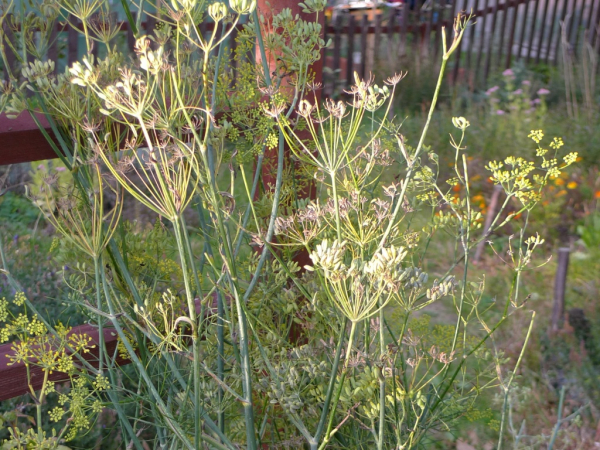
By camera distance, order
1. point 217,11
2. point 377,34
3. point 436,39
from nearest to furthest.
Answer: point 217,11
point 377,34
point 436,39

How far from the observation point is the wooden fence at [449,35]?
704 centimetres

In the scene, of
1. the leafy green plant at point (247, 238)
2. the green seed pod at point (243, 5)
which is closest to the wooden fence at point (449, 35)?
the leafy green plant at point (247, 238)

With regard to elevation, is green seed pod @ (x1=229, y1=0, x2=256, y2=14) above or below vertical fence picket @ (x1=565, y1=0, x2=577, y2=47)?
above

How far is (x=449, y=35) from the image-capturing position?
7816 mm

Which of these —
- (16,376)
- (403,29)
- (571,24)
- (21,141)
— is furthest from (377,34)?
(16,376)

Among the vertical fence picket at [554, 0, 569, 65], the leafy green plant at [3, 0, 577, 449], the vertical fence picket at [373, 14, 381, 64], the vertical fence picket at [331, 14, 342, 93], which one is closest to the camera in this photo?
the leafy green plant at [3, 0, 577, 449]

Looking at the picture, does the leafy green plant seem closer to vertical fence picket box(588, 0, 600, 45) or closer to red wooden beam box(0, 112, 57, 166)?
red wooden beam box(0, 112, 57, 166)

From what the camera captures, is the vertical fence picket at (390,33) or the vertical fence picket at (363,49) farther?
the vertical fence picket at (390,33)

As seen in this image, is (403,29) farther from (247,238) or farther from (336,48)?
(247,238)

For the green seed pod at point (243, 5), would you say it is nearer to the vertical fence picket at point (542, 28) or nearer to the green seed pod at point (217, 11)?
the green seed pod at point (217, 11)

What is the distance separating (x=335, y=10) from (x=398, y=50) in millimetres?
1781

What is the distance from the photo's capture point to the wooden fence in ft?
23.1

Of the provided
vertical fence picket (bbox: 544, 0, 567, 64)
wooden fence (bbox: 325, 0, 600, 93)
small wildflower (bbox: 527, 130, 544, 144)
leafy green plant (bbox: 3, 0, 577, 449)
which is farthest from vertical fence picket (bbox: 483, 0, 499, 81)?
leafy green plant (bbox: 3, 0, 577, 449)

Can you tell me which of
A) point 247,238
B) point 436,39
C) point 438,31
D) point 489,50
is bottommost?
point 489,50
